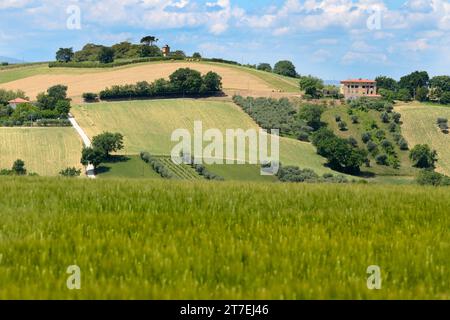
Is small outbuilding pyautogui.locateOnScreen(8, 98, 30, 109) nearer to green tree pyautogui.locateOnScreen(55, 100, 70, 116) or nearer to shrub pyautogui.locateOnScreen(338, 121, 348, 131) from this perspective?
green tree pyautogui.locateOnScreen(55, 100, 70, 116)

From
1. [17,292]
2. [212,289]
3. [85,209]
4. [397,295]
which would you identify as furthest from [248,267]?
[85,209]

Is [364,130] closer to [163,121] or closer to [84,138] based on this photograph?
[163,121]

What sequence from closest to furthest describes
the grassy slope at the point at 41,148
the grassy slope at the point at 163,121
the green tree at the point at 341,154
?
the grassy slope at the point at 41,148, the grassy slope at the point at 163,121, the green tree at the point at 341,154

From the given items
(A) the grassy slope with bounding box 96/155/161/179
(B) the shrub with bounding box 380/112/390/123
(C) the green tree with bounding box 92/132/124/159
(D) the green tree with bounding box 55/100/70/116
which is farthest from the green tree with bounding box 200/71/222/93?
(A) the grassy slope with bounding box 96/155/161/179

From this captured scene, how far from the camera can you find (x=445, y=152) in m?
153

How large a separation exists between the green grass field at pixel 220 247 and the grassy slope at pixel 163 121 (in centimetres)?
11367

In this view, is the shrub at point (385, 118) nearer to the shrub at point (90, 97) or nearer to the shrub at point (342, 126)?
the shrub at point (342, 126)

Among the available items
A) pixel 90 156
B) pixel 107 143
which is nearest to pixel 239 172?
pixel 107 143

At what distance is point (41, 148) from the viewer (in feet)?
384

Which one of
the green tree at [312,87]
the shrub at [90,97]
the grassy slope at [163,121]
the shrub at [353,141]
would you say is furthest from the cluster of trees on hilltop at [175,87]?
the shrub at [353,141]

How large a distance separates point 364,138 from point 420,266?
156 meters

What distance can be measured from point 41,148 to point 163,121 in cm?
3920

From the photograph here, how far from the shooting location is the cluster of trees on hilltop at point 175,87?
564ft

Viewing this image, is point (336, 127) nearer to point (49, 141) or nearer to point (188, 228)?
point (49, 141)
